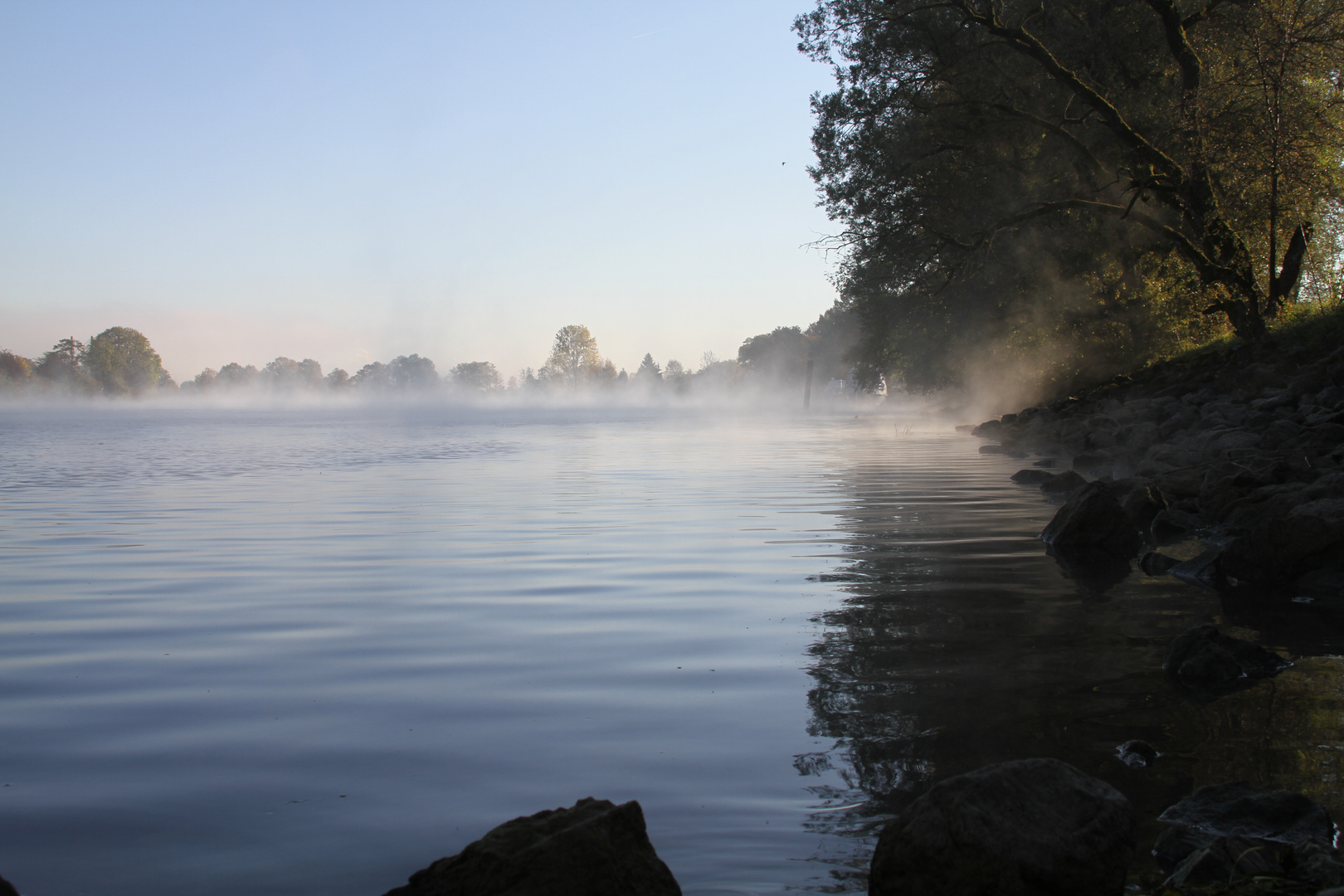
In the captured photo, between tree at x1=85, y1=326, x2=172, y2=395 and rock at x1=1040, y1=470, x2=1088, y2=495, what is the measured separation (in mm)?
183074

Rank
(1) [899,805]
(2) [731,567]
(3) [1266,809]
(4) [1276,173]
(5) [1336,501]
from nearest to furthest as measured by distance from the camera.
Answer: (3) [1266,809]
(1) [899,805]
(5) [1336,501]
(2) [731,567]
(4) [1276,173]

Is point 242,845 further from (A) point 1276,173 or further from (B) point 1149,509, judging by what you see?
(A) point 1276,173

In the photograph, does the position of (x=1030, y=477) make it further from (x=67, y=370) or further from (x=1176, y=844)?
(x=67, y=370)

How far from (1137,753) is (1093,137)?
21.9 m

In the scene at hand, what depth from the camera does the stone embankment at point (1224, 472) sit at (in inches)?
291

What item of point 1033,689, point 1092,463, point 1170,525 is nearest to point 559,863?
point 1033,689

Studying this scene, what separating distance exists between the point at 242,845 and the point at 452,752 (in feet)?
3.39

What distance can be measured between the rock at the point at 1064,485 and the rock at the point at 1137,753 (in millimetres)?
10883

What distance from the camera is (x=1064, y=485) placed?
1457 cm

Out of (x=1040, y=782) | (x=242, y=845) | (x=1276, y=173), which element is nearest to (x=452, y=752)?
(x=242, y=845)

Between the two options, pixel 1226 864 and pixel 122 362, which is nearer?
pixel 1226 864

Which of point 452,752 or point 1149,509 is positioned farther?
point 1149,509

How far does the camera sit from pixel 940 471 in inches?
770

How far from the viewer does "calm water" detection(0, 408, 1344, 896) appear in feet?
11.3
